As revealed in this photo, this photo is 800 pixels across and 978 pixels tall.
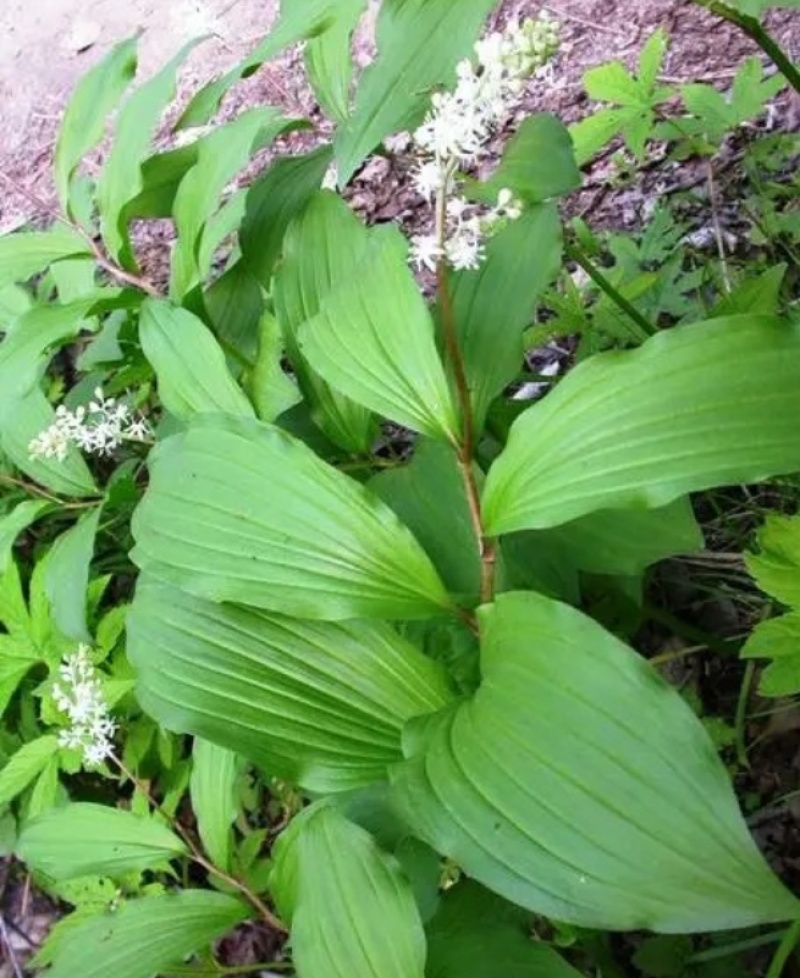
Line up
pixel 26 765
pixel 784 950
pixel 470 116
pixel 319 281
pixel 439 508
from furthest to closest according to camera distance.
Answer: pixel 26 765, pixel 319 281, pixel 439 508, pixel 784 950, pixel 470 116

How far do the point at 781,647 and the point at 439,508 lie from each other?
0.50 metres

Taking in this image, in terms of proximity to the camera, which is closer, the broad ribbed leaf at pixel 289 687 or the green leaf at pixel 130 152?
the broad ribbed leaf at pixel 289 687

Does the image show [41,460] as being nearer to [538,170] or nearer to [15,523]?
[15,523]

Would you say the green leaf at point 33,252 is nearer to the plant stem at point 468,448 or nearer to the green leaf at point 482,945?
the plant stem at point 468,448

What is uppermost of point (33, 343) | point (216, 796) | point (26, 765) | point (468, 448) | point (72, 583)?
point (33, 343)

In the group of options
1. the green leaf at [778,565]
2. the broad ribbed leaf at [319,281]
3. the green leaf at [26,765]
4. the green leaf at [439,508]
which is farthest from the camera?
the green leaf at [26,765]

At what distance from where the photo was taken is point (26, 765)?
2.27 m

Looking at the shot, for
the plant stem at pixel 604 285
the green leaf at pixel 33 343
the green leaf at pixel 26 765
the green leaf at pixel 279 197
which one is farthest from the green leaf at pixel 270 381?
the green leaf at pixel 26 765

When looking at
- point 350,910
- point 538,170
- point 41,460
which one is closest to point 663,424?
point 538,170

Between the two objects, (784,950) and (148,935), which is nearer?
(784,950)

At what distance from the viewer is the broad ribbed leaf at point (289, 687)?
4.63 feet

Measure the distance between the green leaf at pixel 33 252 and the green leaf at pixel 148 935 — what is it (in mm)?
1051

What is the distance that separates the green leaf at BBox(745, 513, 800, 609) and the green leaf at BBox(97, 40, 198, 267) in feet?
3.56

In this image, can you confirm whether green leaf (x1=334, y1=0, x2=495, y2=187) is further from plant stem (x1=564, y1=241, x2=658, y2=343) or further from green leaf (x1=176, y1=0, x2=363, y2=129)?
plant stem (x1=564, y1=241, x2=658, y2=343)
